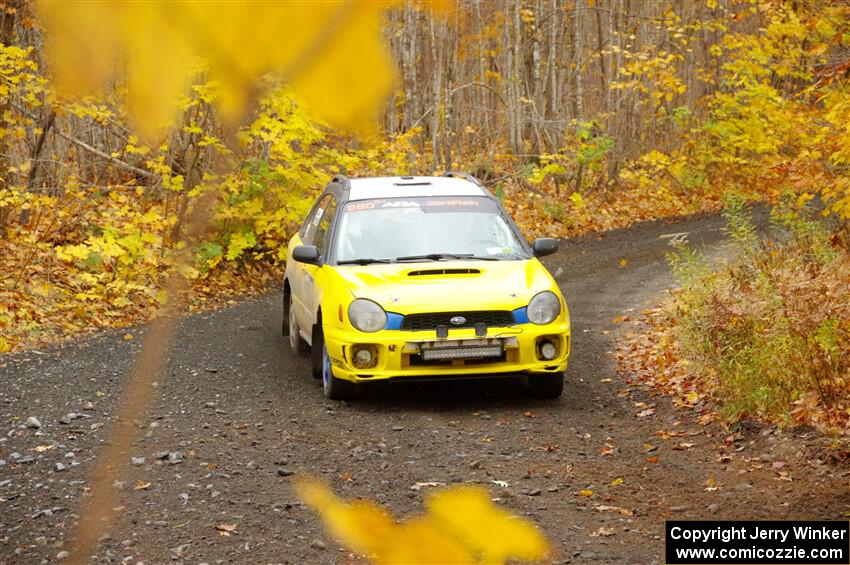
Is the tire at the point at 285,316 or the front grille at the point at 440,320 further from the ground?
the front grille at the point at 440,320

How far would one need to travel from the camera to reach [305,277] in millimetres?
9234

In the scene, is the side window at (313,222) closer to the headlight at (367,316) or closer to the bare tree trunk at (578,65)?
the headlight at (367,316)

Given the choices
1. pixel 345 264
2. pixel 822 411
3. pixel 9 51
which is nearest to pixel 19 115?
pixel 9 51

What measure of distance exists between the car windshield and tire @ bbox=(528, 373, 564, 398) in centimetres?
106

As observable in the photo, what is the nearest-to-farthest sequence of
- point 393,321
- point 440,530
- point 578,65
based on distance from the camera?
point 440,530
point 393,321
point 578,65

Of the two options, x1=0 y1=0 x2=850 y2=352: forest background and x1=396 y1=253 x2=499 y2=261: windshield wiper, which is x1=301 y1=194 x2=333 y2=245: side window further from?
x1=396 y1=253 x2=499 y2=261: windshield wiper

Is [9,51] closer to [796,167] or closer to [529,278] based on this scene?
[529,278]

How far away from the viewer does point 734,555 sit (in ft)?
15.5

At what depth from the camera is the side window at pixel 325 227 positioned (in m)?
8.95

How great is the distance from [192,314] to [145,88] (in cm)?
1234

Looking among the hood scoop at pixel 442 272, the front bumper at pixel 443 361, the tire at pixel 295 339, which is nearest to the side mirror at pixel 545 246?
the hood scoop at pixel 442 272

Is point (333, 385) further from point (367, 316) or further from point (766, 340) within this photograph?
point (766, 340)

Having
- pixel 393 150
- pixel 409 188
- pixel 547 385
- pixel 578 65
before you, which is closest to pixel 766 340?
pixel 547 385

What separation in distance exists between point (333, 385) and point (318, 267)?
115 centimetres
